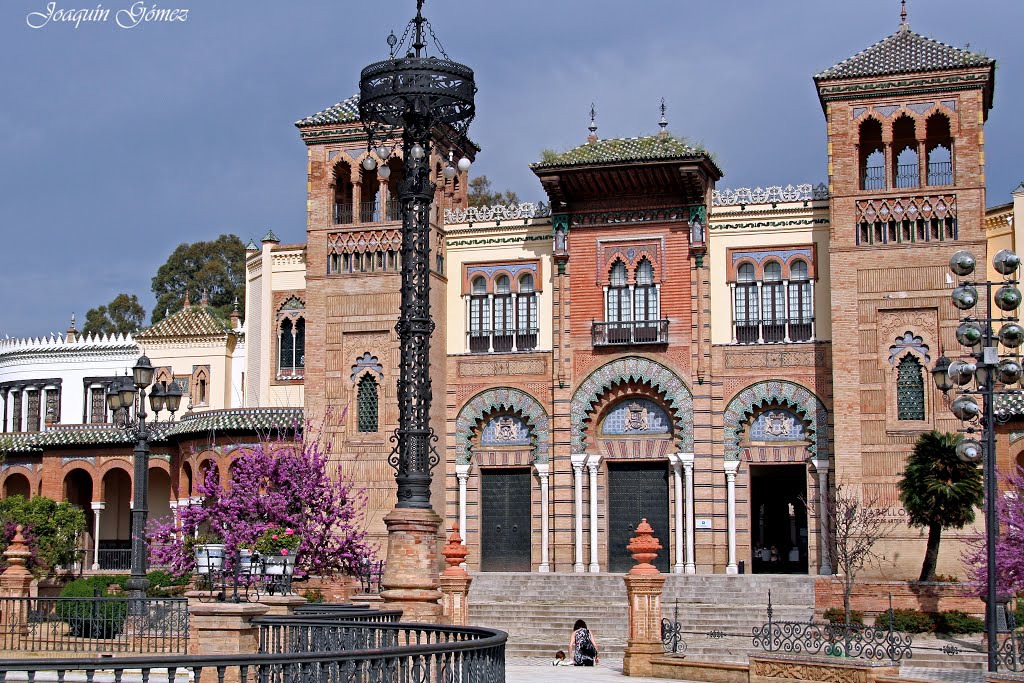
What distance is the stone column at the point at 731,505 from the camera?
31.8 m

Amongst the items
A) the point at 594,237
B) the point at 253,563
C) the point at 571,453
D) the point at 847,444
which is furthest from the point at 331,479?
the point at 253,563

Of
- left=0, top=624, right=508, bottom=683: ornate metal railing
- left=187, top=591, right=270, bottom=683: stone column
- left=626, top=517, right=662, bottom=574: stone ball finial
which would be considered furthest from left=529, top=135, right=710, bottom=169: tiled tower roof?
left=0, top=624, right=508, bottom=683: ornate metal railing

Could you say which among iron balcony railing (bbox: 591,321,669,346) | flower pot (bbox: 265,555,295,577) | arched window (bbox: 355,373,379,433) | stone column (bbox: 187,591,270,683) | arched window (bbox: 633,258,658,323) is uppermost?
arched window (bbox: 633,258,658,323)

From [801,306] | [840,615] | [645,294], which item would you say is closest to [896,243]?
[801,306]

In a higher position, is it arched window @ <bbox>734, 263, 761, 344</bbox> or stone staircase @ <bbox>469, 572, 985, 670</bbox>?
arched window @ <bbox>734, 263, 761, 344</bbox>

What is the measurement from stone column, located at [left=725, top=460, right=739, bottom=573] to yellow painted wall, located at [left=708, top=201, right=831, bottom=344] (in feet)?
9.54

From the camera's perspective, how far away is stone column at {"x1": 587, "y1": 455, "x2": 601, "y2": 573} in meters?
32.8

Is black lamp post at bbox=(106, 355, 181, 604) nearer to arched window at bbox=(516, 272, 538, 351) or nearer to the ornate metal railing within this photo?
arched window at bbox=(516, 272, 538, 351)

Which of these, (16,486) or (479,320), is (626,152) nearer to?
(479,320)

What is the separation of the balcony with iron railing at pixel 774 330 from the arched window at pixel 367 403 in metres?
8.65

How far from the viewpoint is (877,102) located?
104 ft

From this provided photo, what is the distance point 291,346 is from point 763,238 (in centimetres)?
1327

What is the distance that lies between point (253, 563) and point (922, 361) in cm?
1706

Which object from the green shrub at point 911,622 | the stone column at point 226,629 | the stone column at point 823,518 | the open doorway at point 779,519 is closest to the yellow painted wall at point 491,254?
the open doorway at point 779,519
